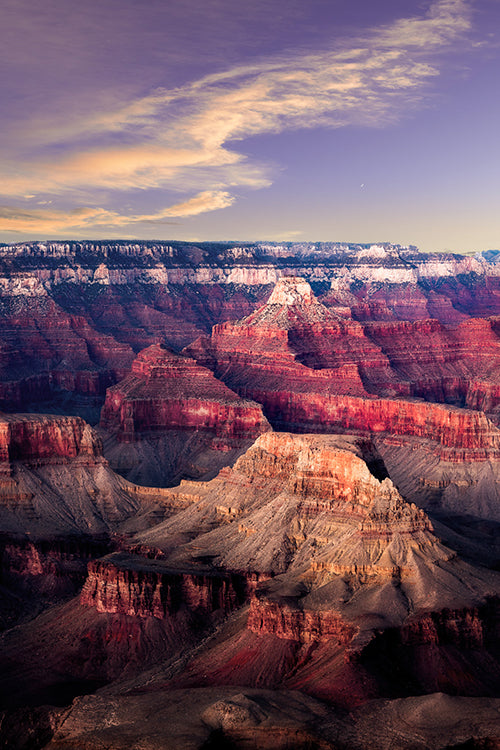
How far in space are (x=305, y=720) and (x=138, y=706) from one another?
10763 mm

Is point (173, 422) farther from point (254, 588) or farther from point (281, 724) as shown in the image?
point (281, 724)

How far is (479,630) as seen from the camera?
73.1 metres

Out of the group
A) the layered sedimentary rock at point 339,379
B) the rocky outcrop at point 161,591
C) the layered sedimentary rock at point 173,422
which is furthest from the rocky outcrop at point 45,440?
the layered sedimentary rock at point 339,379

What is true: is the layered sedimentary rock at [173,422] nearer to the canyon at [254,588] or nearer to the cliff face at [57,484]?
the canyon at [254,588]

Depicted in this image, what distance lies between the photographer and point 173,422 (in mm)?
158375

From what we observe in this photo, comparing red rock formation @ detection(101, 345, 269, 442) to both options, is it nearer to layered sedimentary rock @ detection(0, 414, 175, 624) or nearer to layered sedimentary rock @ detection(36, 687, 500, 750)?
layered sedimentary rock @ detection(0, 414, 175, 624)

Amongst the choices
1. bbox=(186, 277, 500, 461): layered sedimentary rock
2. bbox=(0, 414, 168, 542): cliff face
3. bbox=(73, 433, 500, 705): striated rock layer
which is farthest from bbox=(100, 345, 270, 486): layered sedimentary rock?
bbox=(73, 433, 500, 705): striated rock layer

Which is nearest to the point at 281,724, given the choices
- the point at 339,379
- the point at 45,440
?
the point at 45,440

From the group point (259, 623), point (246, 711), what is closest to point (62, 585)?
point (259, 623)

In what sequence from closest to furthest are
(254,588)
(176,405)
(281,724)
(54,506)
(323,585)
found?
(281,724) → (323,585) → (254,588) → (54,506) → (176,405)

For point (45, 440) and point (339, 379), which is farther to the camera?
point (339, 379)

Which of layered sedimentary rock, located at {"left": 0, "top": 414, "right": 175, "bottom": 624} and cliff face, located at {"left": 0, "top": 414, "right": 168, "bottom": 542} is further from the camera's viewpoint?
cliff face, located at {"left": 0, "top": 414, "right": 168, "bottom": 542}

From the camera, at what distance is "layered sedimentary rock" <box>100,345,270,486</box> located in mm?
145250

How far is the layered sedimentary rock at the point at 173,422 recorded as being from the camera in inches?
5719
